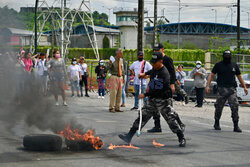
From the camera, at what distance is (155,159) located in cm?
643

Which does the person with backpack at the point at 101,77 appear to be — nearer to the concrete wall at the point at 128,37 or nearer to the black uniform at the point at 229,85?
the black uniform at the point at 229,85

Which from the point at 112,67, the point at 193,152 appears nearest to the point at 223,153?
the point at 193,152

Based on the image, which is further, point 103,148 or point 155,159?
point 103,148

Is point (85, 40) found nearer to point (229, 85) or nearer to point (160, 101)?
point (229, 85)

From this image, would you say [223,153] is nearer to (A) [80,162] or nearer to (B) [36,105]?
(A) [80,162]

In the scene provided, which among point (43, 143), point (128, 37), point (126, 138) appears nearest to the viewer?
point (43, 143)

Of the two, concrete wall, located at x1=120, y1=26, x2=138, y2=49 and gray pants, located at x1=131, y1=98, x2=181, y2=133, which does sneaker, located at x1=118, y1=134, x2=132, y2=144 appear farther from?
concrete wall, located at x1=120, y1=26, x2=138, y2=49

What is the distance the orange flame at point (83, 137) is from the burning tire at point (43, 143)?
0.27m

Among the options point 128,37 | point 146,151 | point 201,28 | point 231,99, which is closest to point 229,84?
point 231,99

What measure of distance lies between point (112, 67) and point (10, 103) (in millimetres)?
4539

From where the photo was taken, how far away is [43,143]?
22.6 ft

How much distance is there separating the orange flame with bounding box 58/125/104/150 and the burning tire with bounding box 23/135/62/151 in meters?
0.27

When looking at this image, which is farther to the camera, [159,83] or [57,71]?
[57,71]

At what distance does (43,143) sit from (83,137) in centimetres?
67
